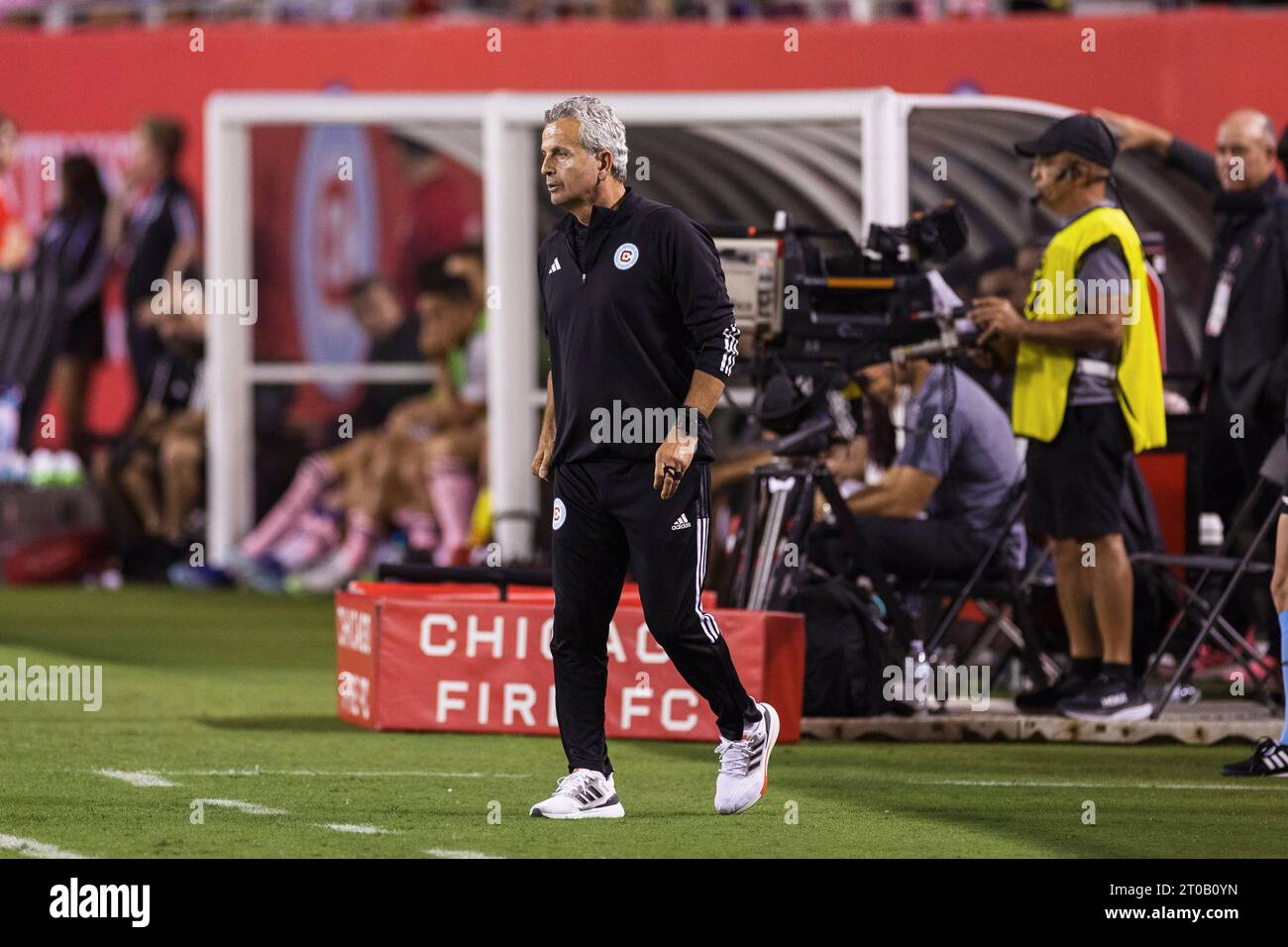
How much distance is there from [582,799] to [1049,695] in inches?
127

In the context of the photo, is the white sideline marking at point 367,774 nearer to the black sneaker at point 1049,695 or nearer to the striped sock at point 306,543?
the black sneaker at point 1049,695

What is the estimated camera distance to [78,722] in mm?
9891

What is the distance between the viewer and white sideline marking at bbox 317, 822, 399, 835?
7.09 metres

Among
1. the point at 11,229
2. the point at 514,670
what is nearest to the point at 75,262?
the point at 11,229

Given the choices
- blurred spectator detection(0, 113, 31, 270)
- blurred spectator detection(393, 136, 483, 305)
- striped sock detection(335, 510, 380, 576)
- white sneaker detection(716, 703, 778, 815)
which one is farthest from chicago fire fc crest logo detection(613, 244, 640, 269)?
blurred spectator detection(0, 113, 31, 270)

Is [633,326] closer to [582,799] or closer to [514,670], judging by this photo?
[582,799]

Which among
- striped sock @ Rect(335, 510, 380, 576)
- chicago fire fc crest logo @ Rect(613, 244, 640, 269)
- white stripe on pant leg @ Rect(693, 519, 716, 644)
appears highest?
chicago fire fc crest logo @ Rect(613, 244, 640, 269)

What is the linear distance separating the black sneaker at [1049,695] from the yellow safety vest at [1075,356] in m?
0.93

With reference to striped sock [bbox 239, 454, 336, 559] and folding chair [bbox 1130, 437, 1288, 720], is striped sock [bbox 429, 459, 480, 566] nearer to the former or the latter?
striped sock [bbox 239, 454, 336, 559]

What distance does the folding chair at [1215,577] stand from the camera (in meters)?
9.43

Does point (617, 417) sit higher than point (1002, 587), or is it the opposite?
point (617, 417)

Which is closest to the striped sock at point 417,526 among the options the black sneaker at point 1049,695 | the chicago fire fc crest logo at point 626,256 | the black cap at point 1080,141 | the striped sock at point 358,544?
the striped sock at point 358,544

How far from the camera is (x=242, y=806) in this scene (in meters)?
7.60

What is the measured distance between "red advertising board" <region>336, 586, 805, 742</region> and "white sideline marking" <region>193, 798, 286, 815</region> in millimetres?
1788
